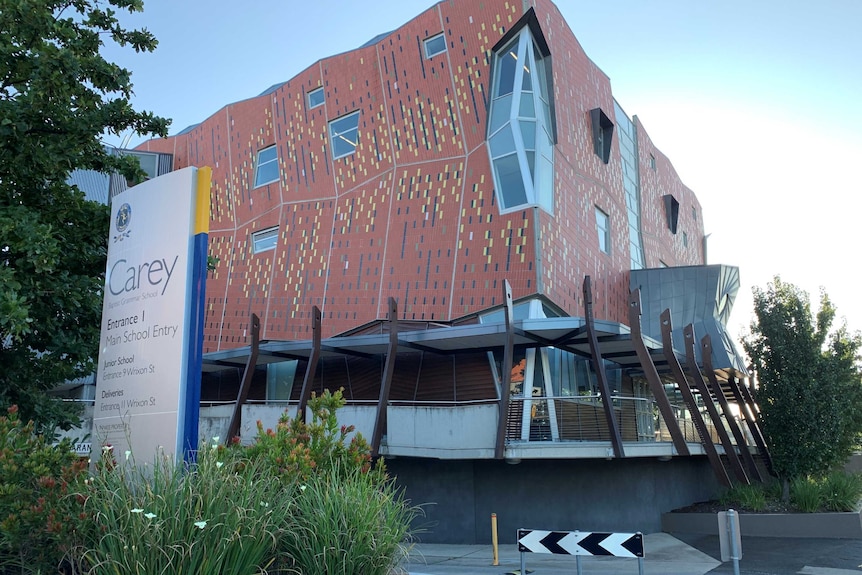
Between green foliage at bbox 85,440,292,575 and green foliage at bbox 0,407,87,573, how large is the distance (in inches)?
6.2

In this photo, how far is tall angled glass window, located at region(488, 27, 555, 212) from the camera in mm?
22109

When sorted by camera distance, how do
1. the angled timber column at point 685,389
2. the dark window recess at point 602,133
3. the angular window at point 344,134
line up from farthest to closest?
the dark window recess at point 602,133 < the angular window at point 344,134 < the angled timber column at point 685,389

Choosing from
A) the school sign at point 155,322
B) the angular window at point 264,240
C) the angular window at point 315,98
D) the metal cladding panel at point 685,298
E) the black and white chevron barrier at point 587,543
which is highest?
the angular window at point 315,98

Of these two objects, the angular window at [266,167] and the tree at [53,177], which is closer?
the tree at [53,177]

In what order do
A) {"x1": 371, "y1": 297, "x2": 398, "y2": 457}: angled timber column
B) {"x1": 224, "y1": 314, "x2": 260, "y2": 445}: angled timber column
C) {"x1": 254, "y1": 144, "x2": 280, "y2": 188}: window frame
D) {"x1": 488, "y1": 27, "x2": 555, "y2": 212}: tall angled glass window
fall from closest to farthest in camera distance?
{"x1": 371, "y1": 297, "x2": 398, "y2": 457}: angled timber column, {"x1": 224, "y1": 314, "x2": 260, "y2": 445}: angled timber column, {"x1": 488, "y1": 27, "x2": 555, "y2": 212}: tall angled glass window, {"x1": 254, "y1": 144, "x2": 280, "y2": 188}: window frame

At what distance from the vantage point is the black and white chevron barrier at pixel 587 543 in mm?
9070

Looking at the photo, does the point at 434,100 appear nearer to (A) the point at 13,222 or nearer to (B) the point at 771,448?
(B) the point at 771,448

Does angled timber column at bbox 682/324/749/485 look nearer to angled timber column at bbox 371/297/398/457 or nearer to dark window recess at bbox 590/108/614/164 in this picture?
angled timber column at bbox 371/297/398/457

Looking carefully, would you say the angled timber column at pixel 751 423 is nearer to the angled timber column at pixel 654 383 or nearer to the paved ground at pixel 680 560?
→ the angled timber column at pixel 654 383

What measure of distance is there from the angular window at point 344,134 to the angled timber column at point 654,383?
12.5 m

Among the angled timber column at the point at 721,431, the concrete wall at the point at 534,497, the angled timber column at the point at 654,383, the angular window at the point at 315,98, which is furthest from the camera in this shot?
the angular window at the point at 315,98

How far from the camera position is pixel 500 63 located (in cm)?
2350

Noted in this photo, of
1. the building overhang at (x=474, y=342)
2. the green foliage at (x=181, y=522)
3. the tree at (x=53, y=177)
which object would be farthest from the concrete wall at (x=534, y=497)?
the green foliage at (x=181, y=522)

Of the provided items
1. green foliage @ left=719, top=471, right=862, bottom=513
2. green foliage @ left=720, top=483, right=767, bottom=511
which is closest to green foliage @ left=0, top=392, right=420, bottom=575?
green foliage @ left=720, top=483, right=767, bottom=511
